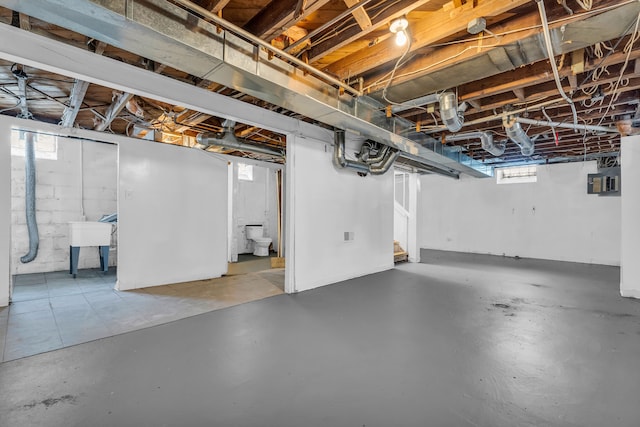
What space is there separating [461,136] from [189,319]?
4469 millimetres

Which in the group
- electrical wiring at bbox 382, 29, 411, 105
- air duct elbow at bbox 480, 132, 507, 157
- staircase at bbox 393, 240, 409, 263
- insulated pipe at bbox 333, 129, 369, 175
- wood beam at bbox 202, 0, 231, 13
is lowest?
staircase at bbox 393, 240, 409, 263

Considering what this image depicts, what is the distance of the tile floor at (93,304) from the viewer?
7.82 feet

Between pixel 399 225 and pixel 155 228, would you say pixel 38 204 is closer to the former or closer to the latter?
pixel 155 228

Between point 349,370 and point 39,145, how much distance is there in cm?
588

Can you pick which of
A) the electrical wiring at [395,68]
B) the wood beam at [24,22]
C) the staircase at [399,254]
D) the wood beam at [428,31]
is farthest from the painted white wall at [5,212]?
the staircase at [399,254]

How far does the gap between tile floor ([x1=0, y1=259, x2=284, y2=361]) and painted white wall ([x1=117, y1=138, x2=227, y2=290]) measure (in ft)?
0.82

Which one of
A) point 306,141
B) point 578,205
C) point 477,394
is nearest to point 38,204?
point 306,141

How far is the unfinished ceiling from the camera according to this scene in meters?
1.77

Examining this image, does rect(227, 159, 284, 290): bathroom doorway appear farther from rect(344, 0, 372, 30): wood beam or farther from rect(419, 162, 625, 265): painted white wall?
rect(344, 0, 372, 30): wood beam

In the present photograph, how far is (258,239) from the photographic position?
6.85 metres

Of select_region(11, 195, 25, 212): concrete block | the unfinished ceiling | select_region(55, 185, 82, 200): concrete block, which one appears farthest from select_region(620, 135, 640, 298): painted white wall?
select_region(11, 195, 25, 212): concrete block

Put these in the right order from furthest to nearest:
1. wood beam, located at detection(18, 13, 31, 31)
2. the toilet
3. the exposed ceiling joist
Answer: the toilet
the exposed ceiling joist
wood beam, located at detection(18, 13, 31, 31)

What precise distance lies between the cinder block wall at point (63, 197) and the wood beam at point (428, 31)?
4719 millimetres

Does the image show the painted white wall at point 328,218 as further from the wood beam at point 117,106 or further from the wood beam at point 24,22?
the wood beam at point 24,22
